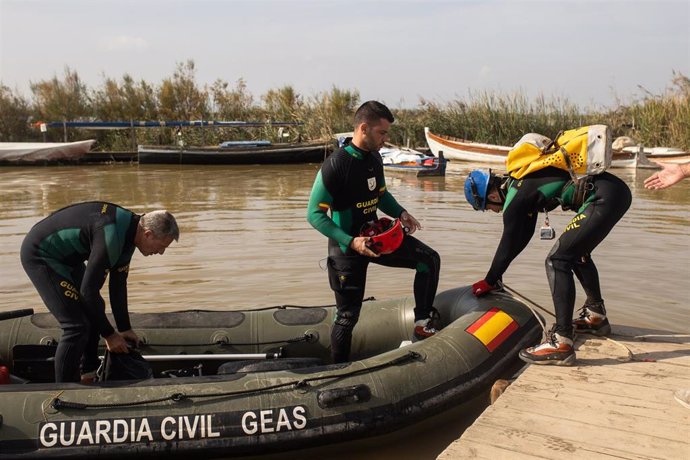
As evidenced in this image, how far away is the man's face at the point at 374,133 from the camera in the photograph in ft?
13.0

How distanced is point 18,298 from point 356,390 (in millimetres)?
4437

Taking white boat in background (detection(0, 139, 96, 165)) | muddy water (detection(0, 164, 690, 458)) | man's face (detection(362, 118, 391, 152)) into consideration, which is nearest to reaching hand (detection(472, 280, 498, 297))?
muddy water (detection(0, 164, 690, 458))

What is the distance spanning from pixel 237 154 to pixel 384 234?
17.4 meters

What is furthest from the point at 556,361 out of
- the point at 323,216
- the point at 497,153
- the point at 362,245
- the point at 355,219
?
the point at 497,153

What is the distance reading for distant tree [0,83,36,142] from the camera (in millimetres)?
26359

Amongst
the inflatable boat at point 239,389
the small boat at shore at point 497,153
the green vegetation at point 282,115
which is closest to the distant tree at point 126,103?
the green vegetation at point 282,115

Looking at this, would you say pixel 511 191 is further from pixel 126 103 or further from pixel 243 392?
pixel 126 103

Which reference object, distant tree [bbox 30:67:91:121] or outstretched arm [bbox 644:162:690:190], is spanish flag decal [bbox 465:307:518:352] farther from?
distant tree [bbox 30:67:91:121]

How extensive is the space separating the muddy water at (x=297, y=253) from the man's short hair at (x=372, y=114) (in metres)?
1.85

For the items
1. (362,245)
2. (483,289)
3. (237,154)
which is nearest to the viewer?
(362,245)

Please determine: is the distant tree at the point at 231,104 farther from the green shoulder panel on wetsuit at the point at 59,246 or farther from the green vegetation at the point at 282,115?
the green shoulder panel on wetsuit at the point at 59,246

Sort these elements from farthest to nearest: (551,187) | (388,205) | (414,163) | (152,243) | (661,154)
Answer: (414,163), (661,154), (388,205), (551,187), (152,243)

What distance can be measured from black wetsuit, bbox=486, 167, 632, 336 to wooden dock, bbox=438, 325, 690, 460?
1.17 feet

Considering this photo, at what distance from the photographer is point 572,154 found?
3.98 m
